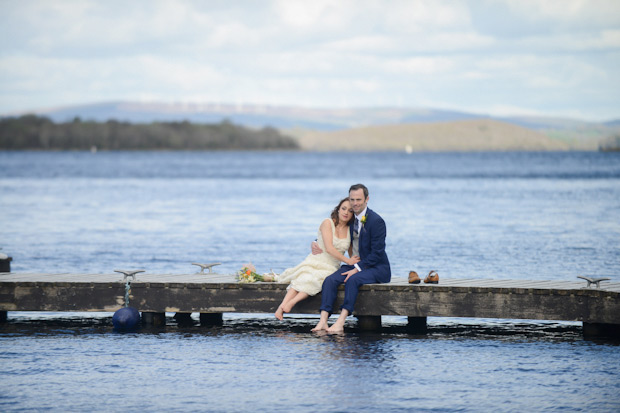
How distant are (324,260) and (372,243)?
825 millimetres

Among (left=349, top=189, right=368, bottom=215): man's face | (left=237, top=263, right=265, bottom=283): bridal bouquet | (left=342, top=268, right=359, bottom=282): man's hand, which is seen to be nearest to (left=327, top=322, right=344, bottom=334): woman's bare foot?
(left=342, top=268, right=359, bottom=282): man's hand

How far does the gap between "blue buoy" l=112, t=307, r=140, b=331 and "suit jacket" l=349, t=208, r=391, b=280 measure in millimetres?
3641

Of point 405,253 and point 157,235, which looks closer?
point 405,253

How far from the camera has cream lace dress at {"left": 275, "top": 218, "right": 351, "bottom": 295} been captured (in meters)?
13.1

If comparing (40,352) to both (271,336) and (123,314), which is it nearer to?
(123,314)

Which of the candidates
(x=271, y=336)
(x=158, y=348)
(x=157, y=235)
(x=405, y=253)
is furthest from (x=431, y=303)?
(x=157, y=235)

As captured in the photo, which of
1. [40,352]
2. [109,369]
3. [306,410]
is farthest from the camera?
[40,352]

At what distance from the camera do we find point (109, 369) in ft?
37.5

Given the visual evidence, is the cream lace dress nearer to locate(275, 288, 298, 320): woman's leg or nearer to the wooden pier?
locate(275, 288, 298, 320): woman's leg

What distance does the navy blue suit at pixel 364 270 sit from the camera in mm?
12781

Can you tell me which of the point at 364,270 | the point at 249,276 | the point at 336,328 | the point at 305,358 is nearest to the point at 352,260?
the point at 364,270

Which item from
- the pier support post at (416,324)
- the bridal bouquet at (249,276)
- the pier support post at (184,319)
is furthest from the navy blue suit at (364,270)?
the pier support post at (184,319)

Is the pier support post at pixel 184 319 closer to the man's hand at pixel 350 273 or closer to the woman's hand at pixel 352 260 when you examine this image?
the man's hand at pixel 350 273

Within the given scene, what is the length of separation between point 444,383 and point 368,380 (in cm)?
92
